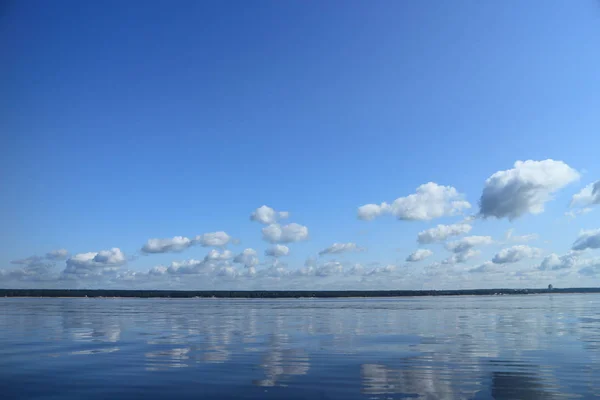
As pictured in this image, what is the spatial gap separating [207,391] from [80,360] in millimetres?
11645

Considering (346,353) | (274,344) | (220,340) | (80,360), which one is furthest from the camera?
(220,340)

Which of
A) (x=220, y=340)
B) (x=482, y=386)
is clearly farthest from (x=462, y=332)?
(x=482, y=386)

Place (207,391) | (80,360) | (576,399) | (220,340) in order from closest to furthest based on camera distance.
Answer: (576,399), (207,391), (80,360), (220,340)

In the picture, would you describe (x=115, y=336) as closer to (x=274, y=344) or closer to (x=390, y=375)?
(x=274, y=344)

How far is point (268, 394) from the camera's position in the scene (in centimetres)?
1730

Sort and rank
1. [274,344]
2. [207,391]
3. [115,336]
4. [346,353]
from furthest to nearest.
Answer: [115,336] < [274,344] < [346,353] < [207,391]

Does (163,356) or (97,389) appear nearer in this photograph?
(97,389)

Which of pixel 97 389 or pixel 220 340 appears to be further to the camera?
pixel 220 340

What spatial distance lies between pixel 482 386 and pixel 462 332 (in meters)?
24.2

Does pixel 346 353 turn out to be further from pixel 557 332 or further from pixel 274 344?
pixel 557 332

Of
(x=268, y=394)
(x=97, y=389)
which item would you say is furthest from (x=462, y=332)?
(x=97, y=389)

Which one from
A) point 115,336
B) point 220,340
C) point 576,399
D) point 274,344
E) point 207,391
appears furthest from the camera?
point 115,336

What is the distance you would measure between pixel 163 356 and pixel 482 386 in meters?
17.2

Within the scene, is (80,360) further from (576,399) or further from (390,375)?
(576,399)
